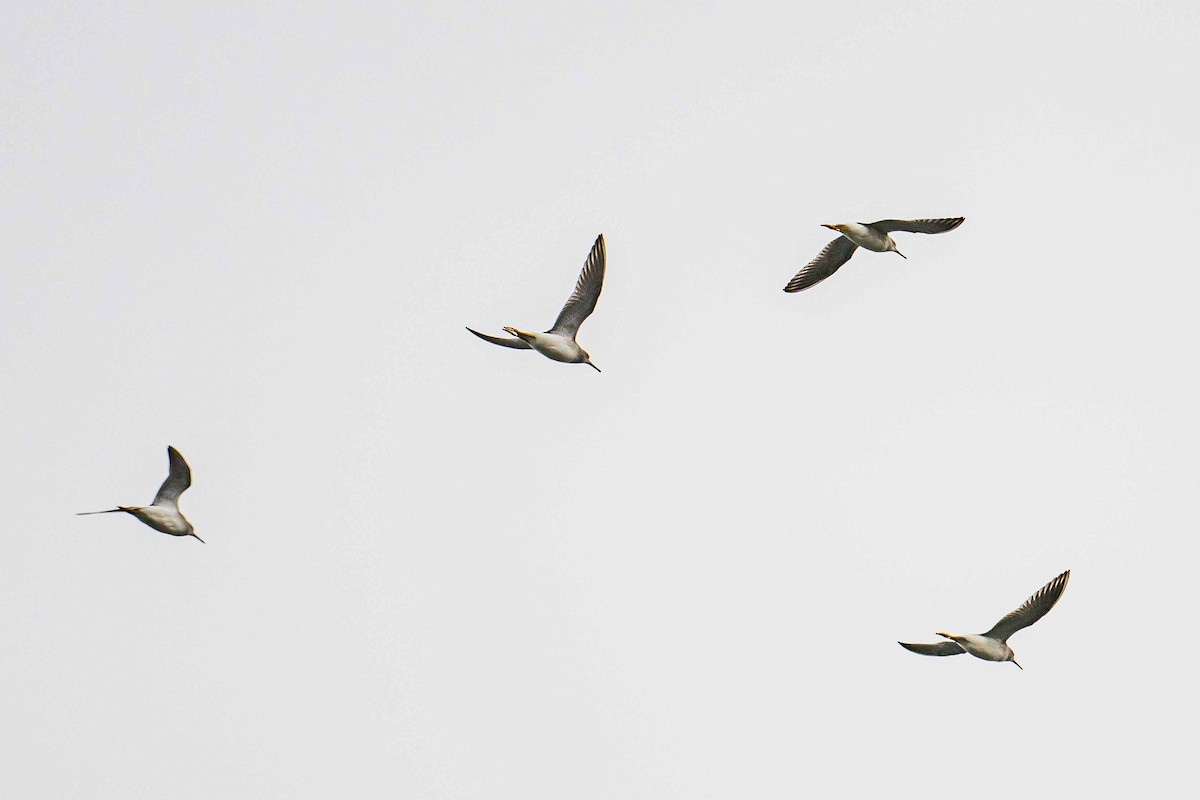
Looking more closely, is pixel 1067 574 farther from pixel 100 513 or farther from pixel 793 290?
pixel 100 513

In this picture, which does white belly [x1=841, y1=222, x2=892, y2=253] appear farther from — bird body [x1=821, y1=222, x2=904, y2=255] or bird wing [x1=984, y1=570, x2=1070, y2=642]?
bird wing [x1=984, y1=570, x2=1070, y2=642]

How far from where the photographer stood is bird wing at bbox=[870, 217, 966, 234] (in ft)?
122

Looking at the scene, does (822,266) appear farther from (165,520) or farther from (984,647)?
(165,520)

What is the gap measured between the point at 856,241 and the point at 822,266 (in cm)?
163

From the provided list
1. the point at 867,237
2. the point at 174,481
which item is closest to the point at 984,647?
the point at 867,237

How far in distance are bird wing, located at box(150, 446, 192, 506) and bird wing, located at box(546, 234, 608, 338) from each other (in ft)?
27.8

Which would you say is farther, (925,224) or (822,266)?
(822,266)

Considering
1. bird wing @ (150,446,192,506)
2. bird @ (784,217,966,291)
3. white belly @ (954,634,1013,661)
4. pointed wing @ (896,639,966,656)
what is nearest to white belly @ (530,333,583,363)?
bird @ (784,217,966,291)

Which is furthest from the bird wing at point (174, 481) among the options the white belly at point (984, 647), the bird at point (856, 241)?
the white belly at point (984, 647)

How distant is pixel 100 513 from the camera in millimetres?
38438

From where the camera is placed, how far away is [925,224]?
37531mm

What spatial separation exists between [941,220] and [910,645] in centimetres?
859

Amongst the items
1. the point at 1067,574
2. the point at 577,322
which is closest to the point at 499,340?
the point at 577,322

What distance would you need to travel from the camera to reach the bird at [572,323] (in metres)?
37.5
